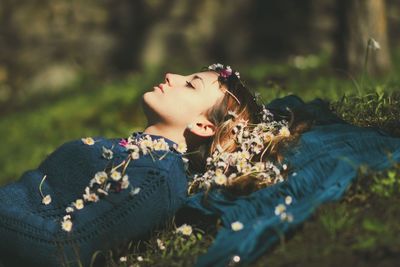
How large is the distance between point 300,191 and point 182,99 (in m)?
0.85

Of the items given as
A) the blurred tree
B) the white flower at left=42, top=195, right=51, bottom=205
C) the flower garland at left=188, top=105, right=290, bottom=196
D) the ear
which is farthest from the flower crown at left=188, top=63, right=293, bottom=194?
the blurred tree

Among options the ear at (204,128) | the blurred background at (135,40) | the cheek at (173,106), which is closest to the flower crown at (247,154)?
the ear at (204,128)

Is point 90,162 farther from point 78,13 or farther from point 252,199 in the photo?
point 78,13

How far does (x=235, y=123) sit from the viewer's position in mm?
4176

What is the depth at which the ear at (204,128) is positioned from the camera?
4117 millimetres

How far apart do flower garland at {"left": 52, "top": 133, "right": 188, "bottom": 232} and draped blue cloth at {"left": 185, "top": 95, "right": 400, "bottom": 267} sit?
1.04ft

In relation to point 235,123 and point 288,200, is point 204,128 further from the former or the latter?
point 288,200

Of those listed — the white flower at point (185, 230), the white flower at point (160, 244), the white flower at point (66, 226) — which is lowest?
the white flower at point (160, 244)

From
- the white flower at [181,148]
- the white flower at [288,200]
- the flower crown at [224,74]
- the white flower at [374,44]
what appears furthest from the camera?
the white flower at [374,44]

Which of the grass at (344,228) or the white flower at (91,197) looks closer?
the grass at (344,228)

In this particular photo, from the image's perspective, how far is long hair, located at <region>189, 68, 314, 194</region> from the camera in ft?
13.3

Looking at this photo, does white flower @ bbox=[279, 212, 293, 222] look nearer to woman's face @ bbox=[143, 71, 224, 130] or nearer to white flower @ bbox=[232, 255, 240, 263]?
white flower @ bbox=[232, 255, 240, 263]

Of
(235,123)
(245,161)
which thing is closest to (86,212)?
(245,161)

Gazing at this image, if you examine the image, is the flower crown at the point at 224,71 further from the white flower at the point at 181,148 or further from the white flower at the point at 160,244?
the white flower at the point at 160,244
